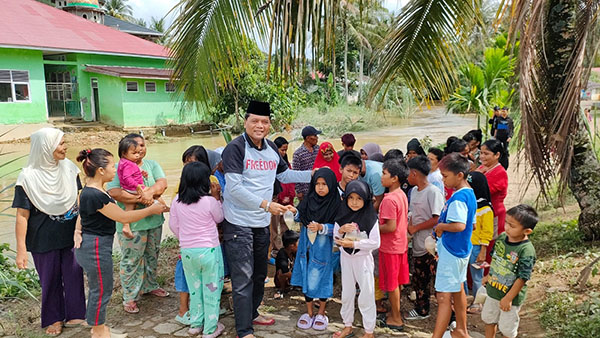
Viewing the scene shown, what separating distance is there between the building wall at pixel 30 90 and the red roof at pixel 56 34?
2.92 ft

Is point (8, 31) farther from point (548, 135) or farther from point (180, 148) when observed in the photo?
point (548, 135)

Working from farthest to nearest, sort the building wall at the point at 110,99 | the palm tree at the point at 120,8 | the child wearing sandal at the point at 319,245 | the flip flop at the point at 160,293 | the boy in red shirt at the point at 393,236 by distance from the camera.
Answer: the palm tree at the point at 120,8, the building wall at the point at 110,99, the flip flop at the point at 160,293, the child wearing sandal at the point at 319,245, the boy in red shirt at the point at 393,236

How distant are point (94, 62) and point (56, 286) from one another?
66.9ft

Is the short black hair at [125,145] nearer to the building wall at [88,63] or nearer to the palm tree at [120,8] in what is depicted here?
the building wall at [88,63]

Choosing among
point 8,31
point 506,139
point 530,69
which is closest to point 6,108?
point 8,31

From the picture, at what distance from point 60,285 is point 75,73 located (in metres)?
20.1

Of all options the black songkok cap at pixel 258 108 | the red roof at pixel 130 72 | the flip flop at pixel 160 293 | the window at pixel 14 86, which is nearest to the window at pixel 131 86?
the red roof at pixel 130 72

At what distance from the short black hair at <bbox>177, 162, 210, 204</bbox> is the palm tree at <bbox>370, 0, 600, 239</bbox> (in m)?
1.86

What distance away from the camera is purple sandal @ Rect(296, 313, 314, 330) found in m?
3.77

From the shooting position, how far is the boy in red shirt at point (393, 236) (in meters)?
3.61

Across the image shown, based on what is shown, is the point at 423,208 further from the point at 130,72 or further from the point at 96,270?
the point at 130,72

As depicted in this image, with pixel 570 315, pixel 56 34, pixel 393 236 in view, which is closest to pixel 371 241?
pixel 393 236

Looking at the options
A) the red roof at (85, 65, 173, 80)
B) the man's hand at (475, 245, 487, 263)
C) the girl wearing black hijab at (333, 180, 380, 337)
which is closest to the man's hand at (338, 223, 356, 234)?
the girl wearing black hijab at (333, 180, 380, 337)

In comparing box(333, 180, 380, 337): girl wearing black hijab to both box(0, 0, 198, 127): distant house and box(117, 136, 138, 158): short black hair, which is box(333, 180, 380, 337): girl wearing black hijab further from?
box(0, 0, 198, 127): distant house
